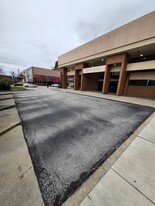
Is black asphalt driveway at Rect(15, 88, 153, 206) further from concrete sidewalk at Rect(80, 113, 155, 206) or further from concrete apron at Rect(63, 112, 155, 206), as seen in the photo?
concrete sidewalk at Rect(80, 113, 155, 206)

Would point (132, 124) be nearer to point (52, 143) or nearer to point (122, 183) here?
point (122, 183)

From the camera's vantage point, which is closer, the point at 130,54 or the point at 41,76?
the point at 130,54

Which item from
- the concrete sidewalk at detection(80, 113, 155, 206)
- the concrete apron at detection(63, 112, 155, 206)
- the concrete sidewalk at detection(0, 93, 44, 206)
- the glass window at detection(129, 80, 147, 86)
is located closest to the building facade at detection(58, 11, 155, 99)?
the glass window at detection(129, 80, 147, 86)

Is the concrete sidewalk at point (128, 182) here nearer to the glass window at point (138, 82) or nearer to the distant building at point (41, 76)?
the glass window at point (138, 82)

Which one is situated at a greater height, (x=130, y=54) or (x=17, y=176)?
(x=130, y=54)

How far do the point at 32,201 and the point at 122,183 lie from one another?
4.96 ft

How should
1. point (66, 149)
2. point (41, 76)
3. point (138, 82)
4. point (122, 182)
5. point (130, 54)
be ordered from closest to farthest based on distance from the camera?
point (122, 182) < point (66, 149) < point (130, 54) < point (138, 82) < point (41, 76)

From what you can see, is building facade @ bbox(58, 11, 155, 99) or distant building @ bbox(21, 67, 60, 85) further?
distant building @ bbox(21, 67, 60, 85)

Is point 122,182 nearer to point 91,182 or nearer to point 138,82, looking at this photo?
point 91,182

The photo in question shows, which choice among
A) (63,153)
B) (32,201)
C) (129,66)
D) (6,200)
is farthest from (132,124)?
(129,66)

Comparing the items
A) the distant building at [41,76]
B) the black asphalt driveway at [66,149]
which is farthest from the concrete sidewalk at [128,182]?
the distant building at [41,76]

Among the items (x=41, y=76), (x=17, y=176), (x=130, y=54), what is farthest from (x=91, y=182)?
(x=41, y=76)

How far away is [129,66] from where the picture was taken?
37.8 feet

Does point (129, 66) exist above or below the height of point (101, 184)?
above
